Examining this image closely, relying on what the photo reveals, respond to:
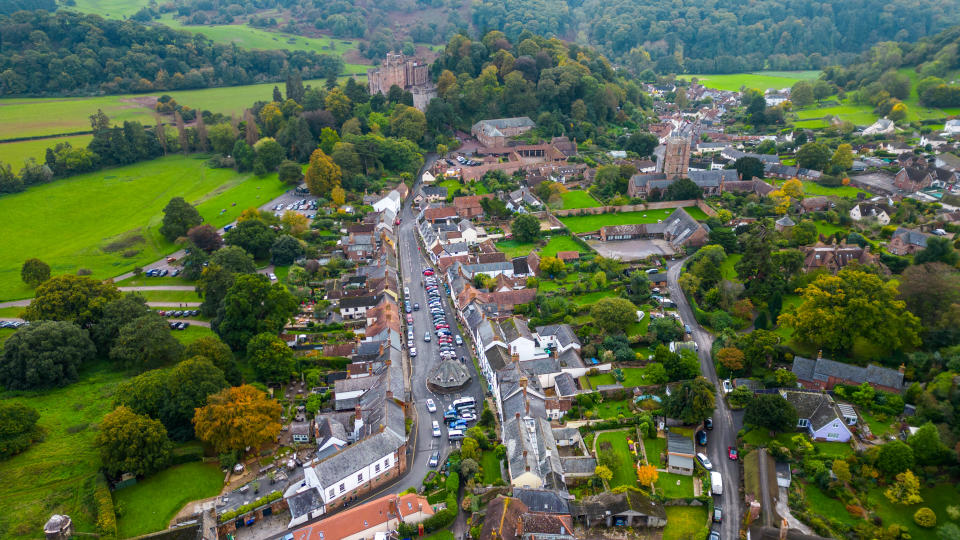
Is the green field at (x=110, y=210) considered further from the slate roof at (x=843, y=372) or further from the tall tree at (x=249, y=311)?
the slate roof at (x=843, y=372)

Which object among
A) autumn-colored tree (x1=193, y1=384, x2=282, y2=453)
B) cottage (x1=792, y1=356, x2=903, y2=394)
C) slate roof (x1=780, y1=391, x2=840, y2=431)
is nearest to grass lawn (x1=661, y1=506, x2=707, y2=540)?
slate roof (x1=780, y1=391, x2=840, y2=431)

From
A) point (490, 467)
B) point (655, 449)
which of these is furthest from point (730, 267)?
point (490, 467)

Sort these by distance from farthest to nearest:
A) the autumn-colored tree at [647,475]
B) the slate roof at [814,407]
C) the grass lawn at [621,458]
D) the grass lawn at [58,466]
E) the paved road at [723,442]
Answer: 1. the slate roof at [814,407]
2. the grass lawn at [621,458]
3. the autumn-colored tree at [647,475]
4. the grass lawn at [58,466]
5. the paved road at [723,442]

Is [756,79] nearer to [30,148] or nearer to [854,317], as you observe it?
[854,317]

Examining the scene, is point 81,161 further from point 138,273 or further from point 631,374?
point 631,374

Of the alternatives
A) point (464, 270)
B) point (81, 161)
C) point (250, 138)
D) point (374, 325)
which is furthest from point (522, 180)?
point (81, 161)

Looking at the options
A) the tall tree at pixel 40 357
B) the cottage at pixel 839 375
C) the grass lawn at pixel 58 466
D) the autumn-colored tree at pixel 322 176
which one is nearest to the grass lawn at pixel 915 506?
the cottage at pixel 839 375
